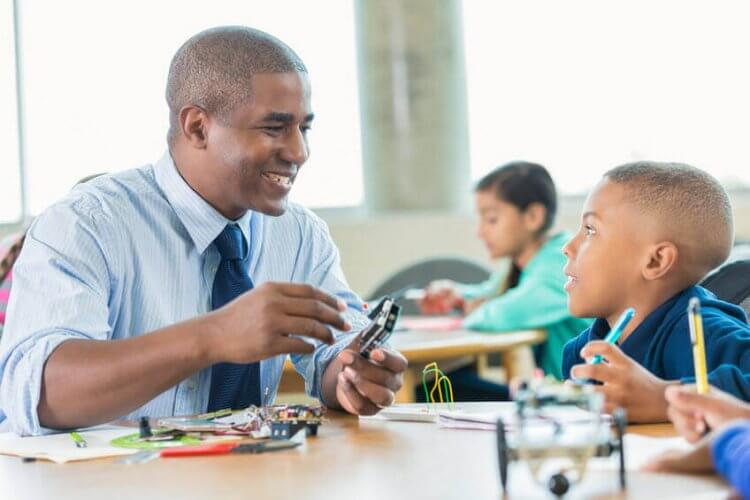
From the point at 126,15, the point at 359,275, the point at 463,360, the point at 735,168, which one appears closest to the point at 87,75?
the point at 126,15

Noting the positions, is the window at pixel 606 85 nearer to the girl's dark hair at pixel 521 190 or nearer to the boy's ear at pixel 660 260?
the girl's dark hair at pixel 521 190

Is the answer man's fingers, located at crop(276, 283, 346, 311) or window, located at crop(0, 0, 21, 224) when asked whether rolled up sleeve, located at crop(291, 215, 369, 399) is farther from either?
window, located at crop(0, 0, 21, 224)

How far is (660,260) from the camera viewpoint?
6.81 ft

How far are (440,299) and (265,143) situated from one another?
241cm

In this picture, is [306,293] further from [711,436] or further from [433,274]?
[433,274]

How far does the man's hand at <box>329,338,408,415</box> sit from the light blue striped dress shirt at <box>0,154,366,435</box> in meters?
0.25

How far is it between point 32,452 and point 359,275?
4.35 meters

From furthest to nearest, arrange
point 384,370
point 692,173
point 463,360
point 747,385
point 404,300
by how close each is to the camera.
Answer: point 404,300 → point 463,360 → point 692,173 → point 384,370 → point 747,385

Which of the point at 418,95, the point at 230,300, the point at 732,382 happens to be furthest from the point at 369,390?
the point at 418,95

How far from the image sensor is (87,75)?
6020 millimetres

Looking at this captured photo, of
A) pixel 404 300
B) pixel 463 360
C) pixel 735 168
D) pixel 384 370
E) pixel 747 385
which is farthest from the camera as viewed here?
pixel 735 168

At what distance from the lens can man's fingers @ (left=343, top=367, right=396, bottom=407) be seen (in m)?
1.95

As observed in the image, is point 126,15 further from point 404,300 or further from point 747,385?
point 747,385

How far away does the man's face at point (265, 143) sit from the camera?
221 centimetres
